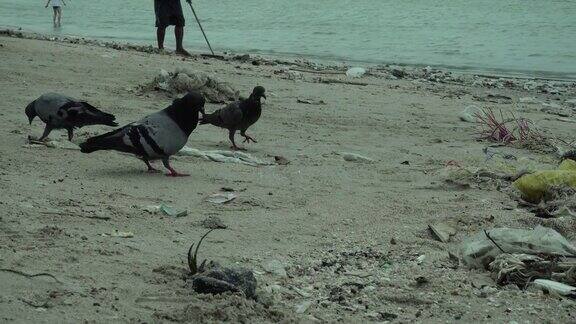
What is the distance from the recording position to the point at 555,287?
3859 mm

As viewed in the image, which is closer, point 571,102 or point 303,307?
point 303,307

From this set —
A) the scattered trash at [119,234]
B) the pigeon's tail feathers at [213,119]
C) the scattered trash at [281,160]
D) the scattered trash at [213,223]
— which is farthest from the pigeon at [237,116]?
the scattered trash at [119,234]

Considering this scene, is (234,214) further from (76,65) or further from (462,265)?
(76,65)

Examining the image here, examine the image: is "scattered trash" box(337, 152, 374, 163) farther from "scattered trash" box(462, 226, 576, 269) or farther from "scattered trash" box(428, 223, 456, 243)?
"scattered trash" box(462, 226, 576, 269)

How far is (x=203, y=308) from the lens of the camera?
3.34m

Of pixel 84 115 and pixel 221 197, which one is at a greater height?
pixel 84 115

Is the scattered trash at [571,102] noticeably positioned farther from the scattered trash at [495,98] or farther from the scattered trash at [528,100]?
the scattered trash at [495,98]

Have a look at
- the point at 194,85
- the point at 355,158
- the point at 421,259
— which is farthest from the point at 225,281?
the point at 194,85

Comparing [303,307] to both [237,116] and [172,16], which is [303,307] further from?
[172,16]

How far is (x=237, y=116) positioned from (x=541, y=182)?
107 inches

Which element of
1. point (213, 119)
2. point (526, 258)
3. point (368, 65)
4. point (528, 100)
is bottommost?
point (368, 65)

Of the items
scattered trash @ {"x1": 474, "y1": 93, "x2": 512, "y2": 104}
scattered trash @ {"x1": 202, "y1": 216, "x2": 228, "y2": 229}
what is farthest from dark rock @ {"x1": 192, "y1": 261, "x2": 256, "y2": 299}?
scattered trash @ {"x1": 474, "y1": 93, "x2": 512, "y2": 104}

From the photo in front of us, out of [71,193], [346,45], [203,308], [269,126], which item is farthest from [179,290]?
[346,45]

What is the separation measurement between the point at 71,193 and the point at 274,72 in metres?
7.74
